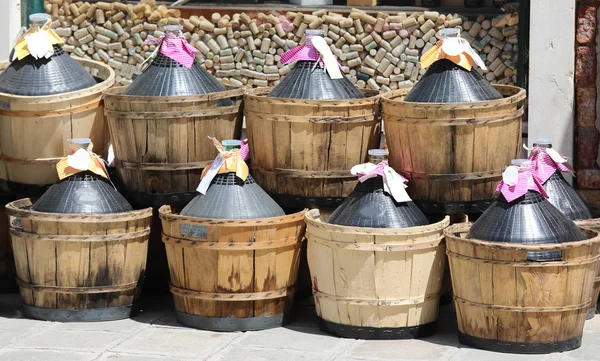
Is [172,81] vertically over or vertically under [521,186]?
over

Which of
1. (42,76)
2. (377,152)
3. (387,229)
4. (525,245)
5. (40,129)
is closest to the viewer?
(525,245)

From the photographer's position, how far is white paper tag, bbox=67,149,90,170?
7539 millimetres

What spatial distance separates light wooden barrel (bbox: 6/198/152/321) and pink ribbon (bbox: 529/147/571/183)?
242 centimetres

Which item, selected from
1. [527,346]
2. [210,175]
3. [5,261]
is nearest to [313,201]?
[210,175]

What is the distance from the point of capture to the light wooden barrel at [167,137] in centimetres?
751

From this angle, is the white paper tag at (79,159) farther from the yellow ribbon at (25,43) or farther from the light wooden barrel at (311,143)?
the light wooden barrel at (311,143)

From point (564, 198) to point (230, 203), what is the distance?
6.76ft

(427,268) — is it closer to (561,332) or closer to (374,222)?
(374,222)

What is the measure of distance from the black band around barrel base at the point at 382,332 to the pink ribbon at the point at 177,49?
1.97m

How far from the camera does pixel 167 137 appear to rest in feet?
24.7

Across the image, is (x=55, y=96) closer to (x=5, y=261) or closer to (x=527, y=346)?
(x=5, y=261)

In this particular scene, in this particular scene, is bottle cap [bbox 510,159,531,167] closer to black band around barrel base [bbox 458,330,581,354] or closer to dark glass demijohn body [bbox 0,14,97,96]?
black band around barrel base [bbox 458,330,581,354]

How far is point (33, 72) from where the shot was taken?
8.02m

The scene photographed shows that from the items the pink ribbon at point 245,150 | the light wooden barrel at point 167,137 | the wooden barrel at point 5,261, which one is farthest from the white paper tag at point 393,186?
the wooden barrel at point 5,261
